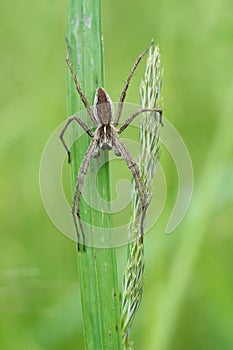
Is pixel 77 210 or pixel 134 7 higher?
Answer: pixel 134 7

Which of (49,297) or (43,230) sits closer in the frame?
(49,297)

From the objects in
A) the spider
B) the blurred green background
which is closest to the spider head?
the spider

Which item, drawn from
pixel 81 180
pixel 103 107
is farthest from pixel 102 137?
pixel 81 180

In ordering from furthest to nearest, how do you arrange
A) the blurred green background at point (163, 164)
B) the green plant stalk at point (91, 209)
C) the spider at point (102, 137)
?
the blurred green background at point (163, 164)
the spider at point (102, 137)
the green plant stalk at point (91, 209)

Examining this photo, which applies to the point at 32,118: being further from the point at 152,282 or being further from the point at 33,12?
the point at 152,282

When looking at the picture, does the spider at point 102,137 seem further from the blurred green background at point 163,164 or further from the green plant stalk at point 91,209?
the blurred green background at point 163,164

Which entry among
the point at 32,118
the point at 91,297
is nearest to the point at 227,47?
the point at 32,118

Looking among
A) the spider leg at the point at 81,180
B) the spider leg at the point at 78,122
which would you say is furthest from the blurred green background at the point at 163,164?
the spider leg at the point at 78,122
